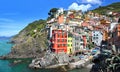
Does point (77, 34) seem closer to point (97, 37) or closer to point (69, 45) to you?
point (69, 45)

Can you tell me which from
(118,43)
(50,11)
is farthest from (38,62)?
(50,11)

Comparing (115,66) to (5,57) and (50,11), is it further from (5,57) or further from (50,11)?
(50,11)

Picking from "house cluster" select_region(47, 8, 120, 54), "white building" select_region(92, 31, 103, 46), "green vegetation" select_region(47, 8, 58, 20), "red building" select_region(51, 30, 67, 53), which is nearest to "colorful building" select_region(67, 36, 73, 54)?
"house cluster" select_region(47, 8, 120, 54)

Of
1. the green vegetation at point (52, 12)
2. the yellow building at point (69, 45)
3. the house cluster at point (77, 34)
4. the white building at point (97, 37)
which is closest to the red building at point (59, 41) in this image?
the house cluster at point (77, 34)

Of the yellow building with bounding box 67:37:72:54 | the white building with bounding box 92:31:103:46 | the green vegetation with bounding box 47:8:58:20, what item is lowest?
the yellow building with bounding box 67:37:72:54

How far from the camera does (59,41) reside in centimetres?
9231

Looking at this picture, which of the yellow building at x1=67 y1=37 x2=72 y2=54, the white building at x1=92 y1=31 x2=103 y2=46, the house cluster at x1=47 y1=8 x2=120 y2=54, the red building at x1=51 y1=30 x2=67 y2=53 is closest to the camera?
the red building at x1=51 y1=30 x2=67 y2=53

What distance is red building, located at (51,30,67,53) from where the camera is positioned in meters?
92.0

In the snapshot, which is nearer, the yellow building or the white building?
the yellow building

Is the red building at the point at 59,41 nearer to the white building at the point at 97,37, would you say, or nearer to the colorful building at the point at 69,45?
the colorful building at the point at 69,45

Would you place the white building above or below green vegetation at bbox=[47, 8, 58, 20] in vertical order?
below

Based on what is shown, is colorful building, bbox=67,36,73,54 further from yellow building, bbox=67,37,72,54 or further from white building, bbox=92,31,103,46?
white building, bbox=92,31,103,46

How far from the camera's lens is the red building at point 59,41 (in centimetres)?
9200

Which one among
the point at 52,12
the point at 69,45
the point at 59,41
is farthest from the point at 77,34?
the point at 52,12
